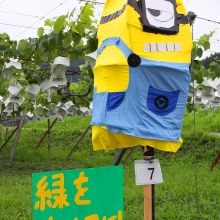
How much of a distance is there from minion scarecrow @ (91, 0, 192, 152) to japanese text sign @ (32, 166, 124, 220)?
0.26 meters

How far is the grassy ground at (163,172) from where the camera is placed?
4.65 m

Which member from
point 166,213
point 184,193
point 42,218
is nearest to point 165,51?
point 42,218

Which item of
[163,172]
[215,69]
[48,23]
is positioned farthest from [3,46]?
[163,172]

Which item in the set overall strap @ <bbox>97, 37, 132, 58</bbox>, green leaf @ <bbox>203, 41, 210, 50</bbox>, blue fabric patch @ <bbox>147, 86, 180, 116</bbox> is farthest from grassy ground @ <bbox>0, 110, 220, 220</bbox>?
green leaf @ <bbox>203, 41, 210, 50</bbox>

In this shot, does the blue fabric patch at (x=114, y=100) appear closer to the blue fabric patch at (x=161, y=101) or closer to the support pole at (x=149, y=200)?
the blue fabric patch at (x=161, y=101)

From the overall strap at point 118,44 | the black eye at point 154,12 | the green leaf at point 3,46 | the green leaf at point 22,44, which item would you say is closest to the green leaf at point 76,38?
the green leaf at point 22,44

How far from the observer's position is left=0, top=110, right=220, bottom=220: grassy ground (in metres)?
4.65

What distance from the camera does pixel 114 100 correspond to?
84.8 inches

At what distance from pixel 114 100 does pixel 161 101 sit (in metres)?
0.26

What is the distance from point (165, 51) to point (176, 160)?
7.84 metres

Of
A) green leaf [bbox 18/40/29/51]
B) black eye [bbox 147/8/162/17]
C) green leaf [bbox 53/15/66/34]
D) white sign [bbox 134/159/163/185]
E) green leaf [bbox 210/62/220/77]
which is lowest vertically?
white sign [bbox 134/159/163/185]

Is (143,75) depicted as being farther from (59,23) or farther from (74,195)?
(59,23)

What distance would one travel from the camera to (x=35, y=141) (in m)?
13.9

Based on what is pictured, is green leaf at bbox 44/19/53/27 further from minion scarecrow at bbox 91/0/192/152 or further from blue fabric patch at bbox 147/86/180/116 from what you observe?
blue fabric patch at bbox 147/86/180/116
